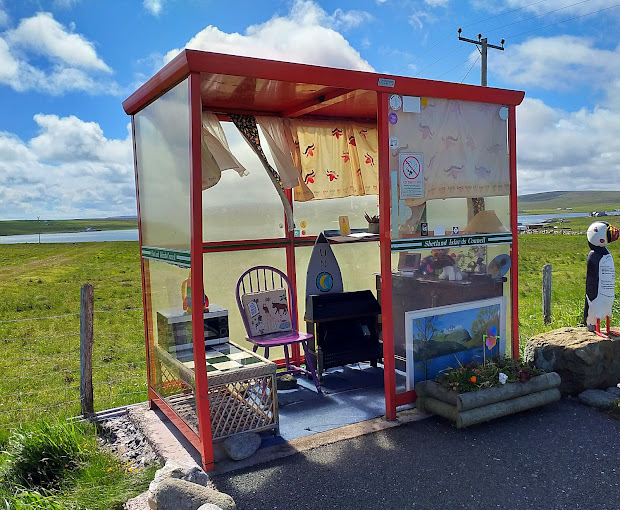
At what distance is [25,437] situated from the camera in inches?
144

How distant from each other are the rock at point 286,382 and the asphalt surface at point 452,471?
4.42 ft

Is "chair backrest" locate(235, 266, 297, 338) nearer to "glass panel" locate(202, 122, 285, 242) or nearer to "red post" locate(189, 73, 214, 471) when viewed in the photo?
"glass panel" locate(202, 122, 285, 242)

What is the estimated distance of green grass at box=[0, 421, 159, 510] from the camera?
314 cm

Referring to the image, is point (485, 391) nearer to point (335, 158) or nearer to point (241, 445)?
point (241, 445)

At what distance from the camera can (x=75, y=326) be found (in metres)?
11.6

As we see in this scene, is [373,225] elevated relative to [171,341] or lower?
elevated

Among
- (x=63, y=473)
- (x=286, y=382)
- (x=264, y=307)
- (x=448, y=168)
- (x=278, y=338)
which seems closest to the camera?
(x=63, y=473)

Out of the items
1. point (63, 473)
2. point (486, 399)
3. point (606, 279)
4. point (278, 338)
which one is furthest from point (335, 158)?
point (63, 473)

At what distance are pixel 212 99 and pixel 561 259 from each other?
860 inches

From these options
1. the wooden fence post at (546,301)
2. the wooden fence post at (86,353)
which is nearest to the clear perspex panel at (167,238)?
the wooden fence post at (86,353)

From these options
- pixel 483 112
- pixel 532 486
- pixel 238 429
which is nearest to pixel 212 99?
pixel 483 112

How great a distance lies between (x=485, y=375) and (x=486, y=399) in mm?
272

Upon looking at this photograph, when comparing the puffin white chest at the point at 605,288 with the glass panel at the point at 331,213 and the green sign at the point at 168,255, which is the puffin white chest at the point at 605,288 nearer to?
the glass panel at the point at 331,213

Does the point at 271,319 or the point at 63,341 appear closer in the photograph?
the point at 271,319
